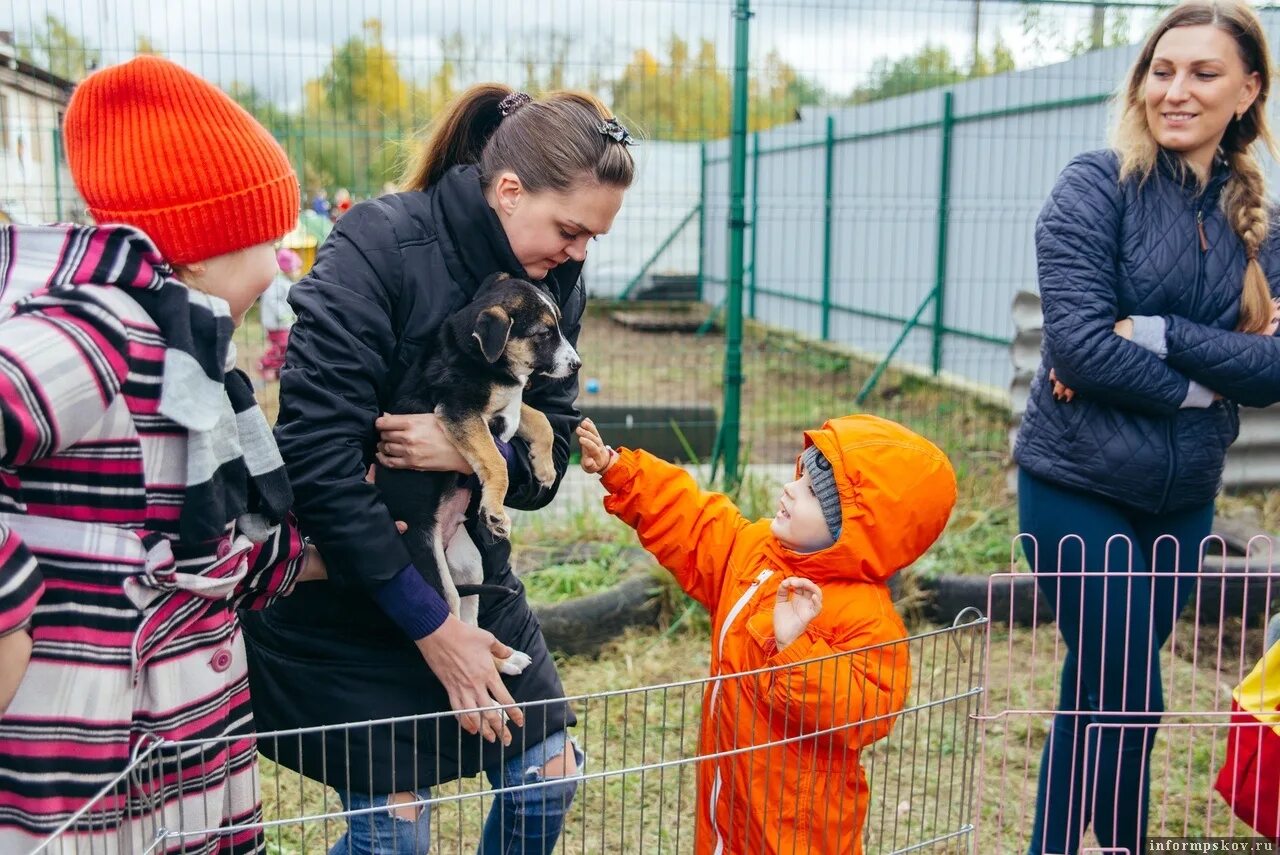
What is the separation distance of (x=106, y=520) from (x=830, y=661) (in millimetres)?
1399

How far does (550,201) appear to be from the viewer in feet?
7.67

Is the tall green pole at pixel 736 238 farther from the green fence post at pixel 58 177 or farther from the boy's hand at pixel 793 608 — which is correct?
the green fence post at pixel 58 177

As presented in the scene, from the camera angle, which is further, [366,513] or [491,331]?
[491,331]

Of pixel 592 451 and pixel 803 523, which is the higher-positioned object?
pixel 592 451

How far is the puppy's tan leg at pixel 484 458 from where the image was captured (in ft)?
7.84

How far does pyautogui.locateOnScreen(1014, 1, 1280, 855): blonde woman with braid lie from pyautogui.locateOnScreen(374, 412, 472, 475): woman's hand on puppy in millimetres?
1656

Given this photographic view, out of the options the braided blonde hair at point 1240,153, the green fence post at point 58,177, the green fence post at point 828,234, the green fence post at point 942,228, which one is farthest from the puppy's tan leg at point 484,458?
the green fence post at point 828,234

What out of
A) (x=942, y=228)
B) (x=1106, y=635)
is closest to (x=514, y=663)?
(x=1106, y=635)

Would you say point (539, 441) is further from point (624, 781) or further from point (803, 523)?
point (624, 781)

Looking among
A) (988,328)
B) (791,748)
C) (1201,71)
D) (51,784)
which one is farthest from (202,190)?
(988,328)

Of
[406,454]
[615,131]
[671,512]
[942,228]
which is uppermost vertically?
[615,131]

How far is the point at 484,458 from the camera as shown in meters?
2.42

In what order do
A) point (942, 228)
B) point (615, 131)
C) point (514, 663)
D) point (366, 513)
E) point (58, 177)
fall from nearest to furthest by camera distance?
point (366, 513) < point (615, 131) < point (514, 663) < point (58, 177) < point (942, 228)

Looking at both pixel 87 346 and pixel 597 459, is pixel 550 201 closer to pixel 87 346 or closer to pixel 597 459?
pixel 597 459
